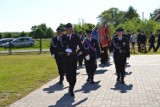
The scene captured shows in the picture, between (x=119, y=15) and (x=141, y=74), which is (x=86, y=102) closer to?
(x=141, y=74)

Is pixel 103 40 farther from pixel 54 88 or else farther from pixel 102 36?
pixel 54 88

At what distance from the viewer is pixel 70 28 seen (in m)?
11.0

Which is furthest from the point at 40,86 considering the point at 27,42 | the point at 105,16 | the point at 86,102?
the point at 105,16

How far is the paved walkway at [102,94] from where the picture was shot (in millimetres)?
9773

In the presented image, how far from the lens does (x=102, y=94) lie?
1112 centimetres

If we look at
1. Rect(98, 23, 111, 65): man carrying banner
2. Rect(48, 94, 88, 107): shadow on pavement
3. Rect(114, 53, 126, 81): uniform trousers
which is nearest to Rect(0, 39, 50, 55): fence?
Rect(98, 23, 111, 65): man carrying banner

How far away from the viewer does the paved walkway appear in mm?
9773

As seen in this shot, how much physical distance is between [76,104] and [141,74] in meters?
6.49

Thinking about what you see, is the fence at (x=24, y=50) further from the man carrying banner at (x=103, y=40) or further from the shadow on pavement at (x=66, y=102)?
the shadow on pavement at (x=66, y=102)

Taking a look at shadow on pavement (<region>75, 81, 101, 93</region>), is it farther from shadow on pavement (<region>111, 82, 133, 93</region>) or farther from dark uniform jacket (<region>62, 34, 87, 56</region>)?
dark uniform jacket (<region>62, 34, 87, 56</region>)

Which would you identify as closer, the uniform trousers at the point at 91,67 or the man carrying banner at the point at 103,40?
the uniform trousers at the point at 91,67

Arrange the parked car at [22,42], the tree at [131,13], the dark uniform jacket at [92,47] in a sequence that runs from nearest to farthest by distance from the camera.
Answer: the dark uniform jacket at [92,47], the parked car at [22,42], the tree at [131,13]

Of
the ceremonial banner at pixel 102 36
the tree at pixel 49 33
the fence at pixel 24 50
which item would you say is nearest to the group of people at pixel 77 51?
the ceremonial banner at pixel 102 36

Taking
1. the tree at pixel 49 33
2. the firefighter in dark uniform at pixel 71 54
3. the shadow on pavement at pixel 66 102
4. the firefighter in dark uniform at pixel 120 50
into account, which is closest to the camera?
the shadow on pavement at pixel 66 102
